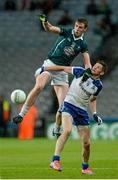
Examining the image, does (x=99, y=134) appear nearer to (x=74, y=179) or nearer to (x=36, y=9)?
(x=36, y=9)

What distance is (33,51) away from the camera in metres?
39.6

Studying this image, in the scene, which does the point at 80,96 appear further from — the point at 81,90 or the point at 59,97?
the point at 59,97

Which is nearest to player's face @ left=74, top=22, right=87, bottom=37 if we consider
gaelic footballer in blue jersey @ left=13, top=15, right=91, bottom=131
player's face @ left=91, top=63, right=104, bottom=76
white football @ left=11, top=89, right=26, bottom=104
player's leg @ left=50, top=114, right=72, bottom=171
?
gaelic footballer in blue jersey @ left=13, top=15, right=91, bottom=131

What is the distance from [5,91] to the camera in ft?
127

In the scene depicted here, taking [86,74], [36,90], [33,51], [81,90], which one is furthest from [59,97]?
[33,51]

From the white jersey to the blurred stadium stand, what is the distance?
66.4 feet

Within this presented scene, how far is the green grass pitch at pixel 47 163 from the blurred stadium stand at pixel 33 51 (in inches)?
406

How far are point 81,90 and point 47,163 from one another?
3511 millimetres

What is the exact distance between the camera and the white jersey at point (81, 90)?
16375 mm

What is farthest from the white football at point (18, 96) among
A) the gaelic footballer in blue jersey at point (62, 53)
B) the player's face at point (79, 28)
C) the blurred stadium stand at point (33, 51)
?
the blurred stadium stand at point (33, 51)

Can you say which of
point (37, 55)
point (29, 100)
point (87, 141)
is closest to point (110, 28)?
point (37, 55)

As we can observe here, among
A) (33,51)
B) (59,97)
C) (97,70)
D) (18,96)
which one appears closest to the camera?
(97,70)

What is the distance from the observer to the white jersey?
53.7ft

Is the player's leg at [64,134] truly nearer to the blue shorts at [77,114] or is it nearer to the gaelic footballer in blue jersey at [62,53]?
the blue shorts at [77,114]
